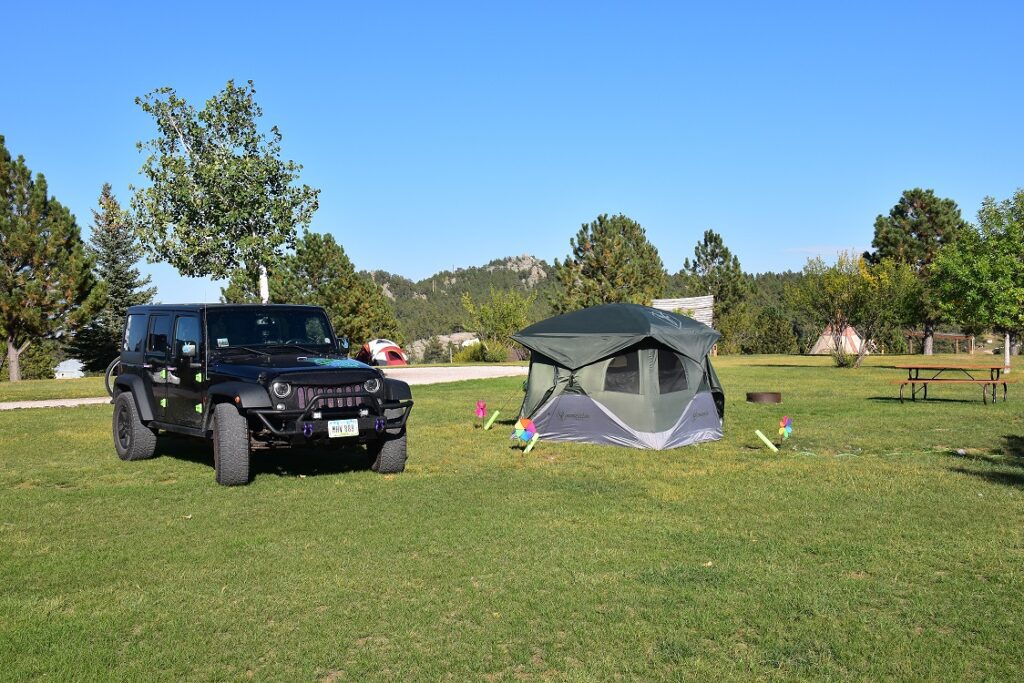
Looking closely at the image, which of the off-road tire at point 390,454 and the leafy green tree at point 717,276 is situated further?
the leafy green tree at point 717,276

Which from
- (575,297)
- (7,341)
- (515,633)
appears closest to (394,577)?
(515,633)

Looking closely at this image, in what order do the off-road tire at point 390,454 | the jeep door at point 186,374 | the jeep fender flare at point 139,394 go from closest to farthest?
the jeep door at point 186,374
the off-road tire at point 390,454
the jeep fender flare at point 139,394

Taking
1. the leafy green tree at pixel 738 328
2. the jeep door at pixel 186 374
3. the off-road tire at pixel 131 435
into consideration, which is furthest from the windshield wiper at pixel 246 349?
the leafy green tree at pixel 738 328

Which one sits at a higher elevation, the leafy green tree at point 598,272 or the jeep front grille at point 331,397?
the leafy green tree at point 598,272

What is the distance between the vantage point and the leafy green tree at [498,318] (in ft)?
154

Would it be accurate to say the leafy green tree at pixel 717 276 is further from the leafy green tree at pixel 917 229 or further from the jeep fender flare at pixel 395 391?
the jeep fender flare at pixel 395 391

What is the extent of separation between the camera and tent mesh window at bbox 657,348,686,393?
13.3m

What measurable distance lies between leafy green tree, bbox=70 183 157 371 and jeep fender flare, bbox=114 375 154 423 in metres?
34.2

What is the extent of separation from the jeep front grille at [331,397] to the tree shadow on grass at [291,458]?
1.98 feet

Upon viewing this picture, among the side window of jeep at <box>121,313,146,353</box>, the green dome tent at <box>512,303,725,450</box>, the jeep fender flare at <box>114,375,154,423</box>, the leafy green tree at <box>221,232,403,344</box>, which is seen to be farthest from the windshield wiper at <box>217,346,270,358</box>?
the leafy green tree at <box>221,232,403,344</box>

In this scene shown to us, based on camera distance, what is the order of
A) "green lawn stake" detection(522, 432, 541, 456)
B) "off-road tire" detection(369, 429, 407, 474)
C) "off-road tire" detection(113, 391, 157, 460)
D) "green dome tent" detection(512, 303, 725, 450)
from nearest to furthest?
1. "off-road tire" detection(369, 429, 407, 474)
2. "off-road tire" detection(113, 391, 157, 460)
3. "green lawn stake" detection(522, 432, 541, 456)
4. "green dome tent" detection(512, 303, 725, 450)

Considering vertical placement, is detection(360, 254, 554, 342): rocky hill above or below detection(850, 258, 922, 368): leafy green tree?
above

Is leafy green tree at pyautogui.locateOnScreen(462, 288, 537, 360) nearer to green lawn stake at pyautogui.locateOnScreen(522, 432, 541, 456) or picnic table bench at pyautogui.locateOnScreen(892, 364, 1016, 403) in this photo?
picnic table bench at pyautogui.locateOnScreen(892, 364, 1016, 403)

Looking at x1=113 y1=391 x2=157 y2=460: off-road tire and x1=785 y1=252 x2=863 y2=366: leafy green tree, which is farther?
x1=785 y1=252 x2=863 y2=366: leafy green tree
